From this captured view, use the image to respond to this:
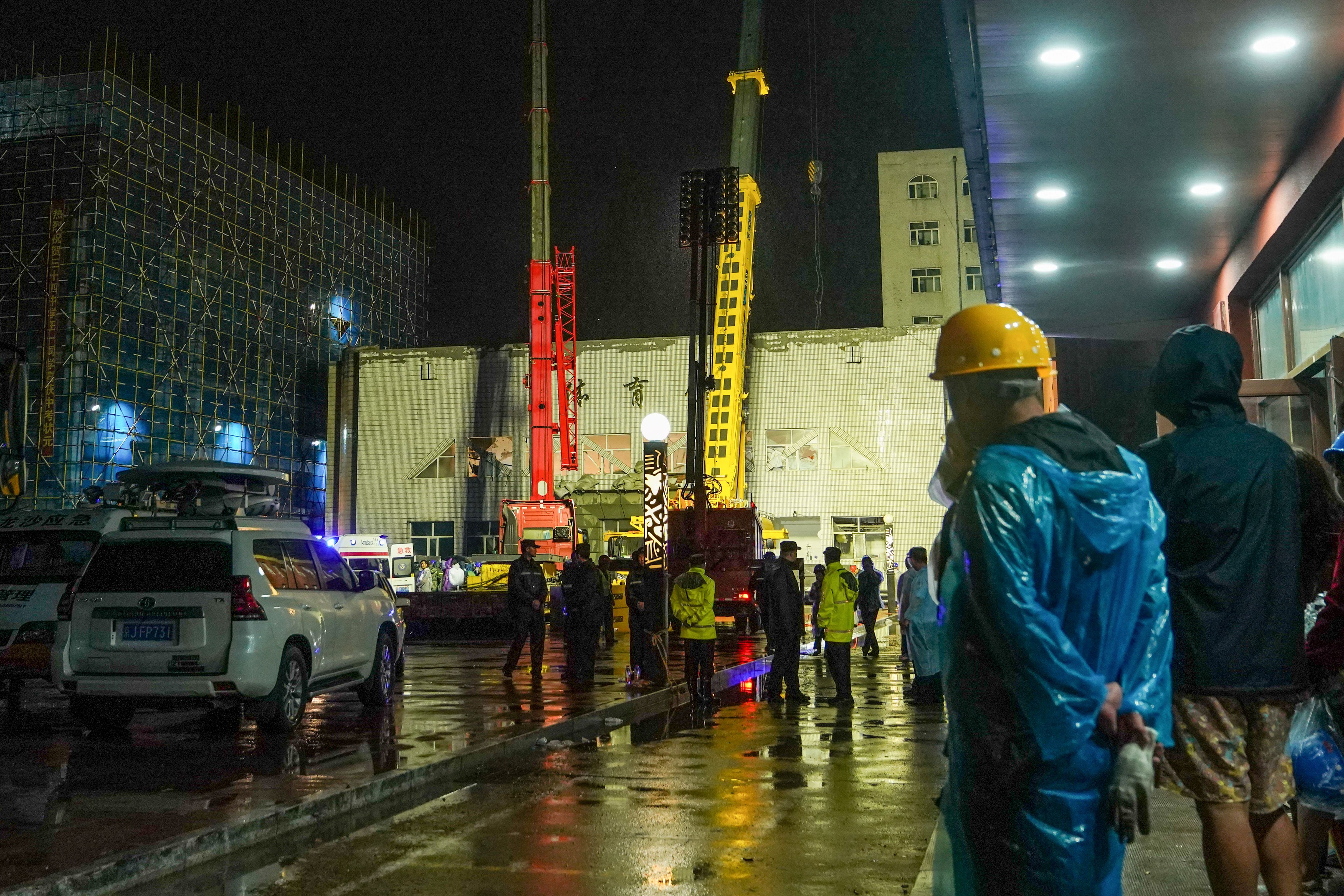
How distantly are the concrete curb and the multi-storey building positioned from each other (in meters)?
53.9

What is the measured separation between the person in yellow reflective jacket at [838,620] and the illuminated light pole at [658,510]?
2401mm

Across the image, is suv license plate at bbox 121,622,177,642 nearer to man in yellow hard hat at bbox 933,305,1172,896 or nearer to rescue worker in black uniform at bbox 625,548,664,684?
rescue worker in black uniform at bbox 625,548,664,684

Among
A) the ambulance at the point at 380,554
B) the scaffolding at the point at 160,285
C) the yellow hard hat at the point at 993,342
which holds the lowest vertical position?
the ambulance at the point at 380,554

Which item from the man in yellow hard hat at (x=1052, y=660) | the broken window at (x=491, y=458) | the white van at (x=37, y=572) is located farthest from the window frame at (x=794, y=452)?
the man in yellow hard hat at (x=1052, y=660)

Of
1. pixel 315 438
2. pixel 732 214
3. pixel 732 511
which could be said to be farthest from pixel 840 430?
pixel 315 438

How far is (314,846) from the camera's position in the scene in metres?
6.70

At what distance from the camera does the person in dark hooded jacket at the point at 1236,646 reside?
3.61 metres

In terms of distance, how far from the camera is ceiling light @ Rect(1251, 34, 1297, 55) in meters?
8.62

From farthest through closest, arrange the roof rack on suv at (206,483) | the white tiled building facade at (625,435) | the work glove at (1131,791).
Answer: the white tiled building facade at (625,435), the roof rack on suv at (206,483), the work glove at (1131,791)

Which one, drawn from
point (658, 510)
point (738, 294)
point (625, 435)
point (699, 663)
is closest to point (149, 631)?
point (699, 663)

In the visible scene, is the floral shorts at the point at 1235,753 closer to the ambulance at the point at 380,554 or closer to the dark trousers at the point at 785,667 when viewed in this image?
the dark trousers at the point at 785,667

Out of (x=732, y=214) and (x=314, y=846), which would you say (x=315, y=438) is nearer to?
(x=732, y=214)

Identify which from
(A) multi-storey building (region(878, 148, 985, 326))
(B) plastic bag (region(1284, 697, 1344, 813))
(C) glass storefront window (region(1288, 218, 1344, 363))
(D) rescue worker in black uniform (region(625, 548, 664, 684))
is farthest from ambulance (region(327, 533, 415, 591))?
(A) multi-storey building (region(878, 148, 985, 326))

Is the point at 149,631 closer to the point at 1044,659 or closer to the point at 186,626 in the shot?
the point at 186,626
